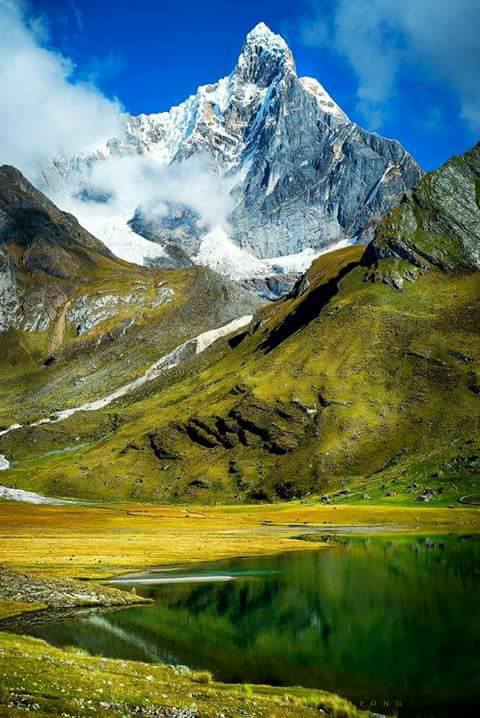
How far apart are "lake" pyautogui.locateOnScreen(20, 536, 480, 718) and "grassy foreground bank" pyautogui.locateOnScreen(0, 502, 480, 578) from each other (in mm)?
11698

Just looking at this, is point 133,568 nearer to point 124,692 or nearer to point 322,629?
point 322,629

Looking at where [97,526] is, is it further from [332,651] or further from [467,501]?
[332,651]

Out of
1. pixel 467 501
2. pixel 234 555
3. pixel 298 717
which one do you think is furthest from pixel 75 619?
pixel 467 501

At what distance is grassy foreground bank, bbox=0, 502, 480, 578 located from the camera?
317 feet

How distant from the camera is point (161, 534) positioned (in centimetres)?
14825

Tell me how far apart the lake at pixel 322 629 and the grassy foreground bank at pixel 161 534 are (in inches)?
461

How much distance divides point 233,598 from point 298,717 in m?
40.7

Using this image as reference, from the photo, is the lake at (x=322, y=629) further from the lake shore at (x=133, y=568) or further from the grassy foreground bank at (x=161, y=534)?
the grassy foreground bank at (x=161, y=534)

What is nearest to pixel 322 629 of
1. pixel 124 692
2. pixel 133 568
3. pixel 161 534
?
pixel 124 692

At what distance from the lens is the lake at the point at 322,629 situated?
43312 mm

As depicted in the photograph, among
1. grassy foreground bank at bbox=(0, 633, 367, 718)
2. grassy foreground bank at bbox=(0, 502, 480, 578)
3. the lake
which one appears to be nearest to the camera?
grassy foreground bank at bbox=(0, 633, 367, 718)

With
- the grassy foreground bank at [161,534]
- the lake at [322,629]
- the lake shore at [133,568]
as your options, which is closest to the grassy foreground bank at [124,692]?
the lake shore at [133,568]

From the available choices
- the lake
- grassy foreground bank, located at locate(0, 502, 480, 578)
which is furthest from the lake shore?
the lake

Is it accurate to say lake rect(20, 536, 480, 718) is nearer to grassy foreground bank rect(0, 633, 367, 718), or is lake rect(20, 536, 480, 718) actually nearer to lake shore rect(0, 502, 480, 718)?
grassy foreground bank rect(0, 633, 367, 718)
